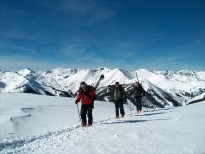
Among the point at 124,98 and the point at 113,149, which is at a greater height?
the point at 124,98

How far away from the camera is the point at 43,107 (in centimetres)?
2697

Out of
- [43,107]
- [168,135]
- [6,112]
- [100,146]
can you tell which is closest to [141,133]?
[168,135]

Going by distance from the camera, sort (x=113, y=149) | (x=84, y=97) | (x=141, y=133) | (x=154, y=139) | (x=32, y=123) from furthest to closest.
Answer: (x=32, y=123)
(x=84, y=97)
(x=141, y=133)
(x=154, y=139)
(x=113, y=149)

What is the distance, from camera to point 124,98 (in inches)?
826

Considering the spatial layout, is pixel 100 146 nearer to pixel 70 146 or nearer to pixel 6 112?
pixel 70 146

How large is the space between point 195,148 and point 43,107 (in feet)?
66.5

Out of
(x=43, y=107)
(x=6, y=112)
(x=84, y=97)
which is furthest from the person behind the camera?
(x=43, y=107)

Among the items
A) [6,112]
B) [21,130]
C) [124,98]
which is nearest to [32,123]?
[21,130]

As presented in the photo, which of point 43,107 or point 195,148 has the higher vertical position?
point 43,107

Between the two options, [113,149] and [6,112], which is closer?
[113,149]

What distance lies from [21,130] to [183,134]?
10.1 m

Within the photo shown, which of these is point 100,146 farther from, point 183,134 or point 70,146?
point 183,134

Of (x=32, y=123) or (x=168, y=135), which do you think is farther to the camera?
(x=32, y=123)

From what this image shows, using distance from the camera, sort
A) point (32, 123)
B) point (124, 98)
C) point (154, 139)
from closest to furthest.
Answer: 1. point (154, 139)
2. point (32, 123)
3. point (124, 98)
